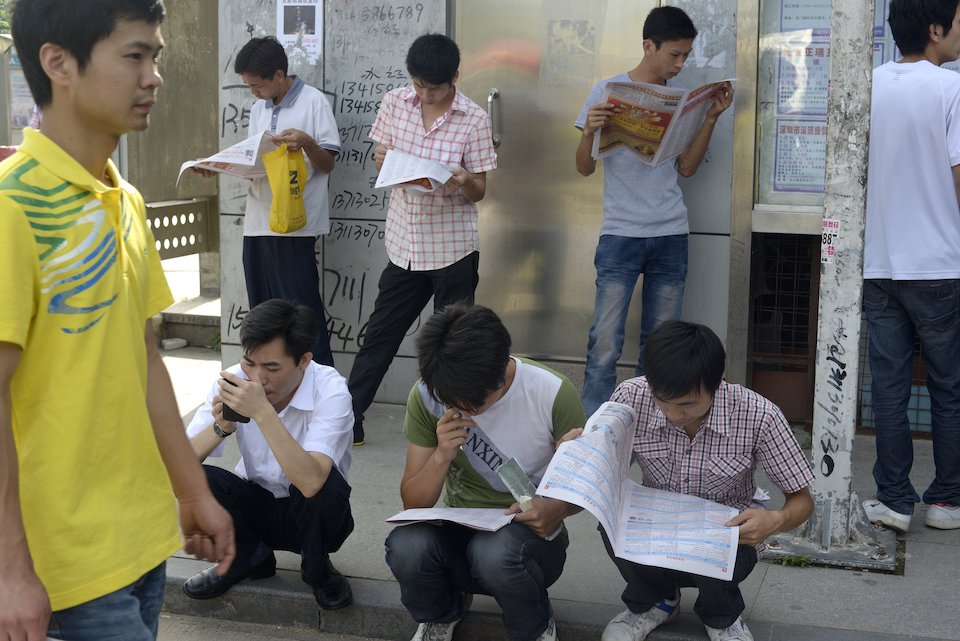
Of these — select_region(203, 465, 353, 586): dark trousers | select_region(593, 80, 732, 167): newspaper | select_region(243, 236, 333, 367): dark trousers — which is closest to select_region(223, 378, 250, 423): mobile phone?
select_region(203, 465, 353, 586): dark trousers

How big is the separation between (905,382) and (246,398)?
249cm

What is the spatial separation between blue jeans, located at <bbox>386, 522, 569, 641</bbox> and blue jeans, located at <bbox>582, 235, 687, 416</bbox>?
1.81 metres

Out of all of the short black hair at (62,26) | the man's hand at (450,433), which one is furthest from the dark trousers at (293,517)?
the short black hair at (62,26)

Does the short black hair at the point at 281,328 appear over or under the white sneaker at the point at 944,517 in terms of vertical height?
over

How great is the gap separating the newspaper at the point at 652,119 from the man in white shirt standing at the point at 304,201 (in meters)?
1.52

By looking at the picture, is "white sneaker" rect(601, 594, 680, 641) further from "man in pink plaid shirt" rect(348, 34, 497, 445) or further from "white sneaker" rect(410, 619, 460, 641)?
"man in pink plaid shirt" rect(348, 34, 497, 445)

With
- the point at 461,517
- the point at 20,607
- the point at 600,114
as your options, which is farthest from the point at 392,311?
the point at 20,607

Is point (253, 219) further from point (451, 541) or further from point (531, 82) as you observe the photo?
point (451, 541)

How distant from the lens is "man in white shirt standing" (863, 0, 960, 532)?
4.37 metres

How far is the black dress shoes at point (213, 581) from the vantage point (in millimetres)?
4227

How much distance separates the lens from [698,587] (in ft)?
11.8

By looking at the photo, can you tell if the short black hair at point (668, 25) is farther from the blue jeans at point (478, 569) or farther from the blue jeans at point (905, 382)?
the blue jeans at point (478, 569)

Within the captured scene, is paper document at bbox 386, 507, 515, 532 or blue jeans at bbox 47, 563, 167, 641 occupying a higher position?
blue jeans at bbox 47, 563, 167, 641

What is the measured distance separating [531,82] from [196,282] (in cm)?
555
